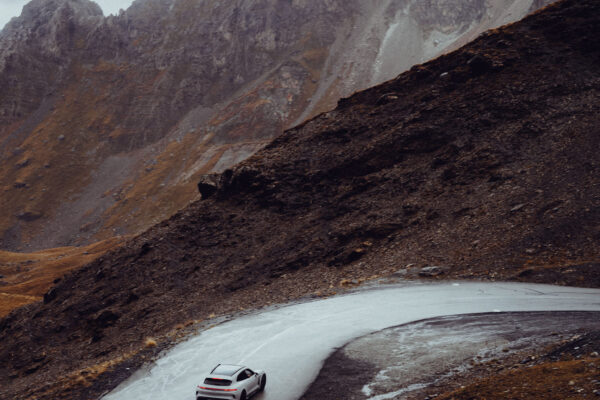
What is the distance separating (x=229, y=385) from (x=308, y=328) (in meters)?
7.98

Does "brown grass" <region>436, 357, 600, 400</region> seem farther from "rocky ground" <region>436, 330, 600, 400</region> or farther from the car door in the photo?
the car door

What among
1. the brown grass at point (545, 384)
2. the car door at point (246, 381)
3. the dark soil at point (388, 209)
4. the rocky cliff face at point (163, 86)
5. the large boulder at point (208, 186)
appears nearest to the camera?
the brown grass at point (545, 384)

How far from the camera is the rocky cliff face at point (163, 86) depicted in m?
113

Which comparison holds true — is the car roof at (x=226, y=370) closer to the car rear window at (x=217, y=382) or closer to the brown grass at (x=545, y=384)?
the car rear window at (x=217, y=382)

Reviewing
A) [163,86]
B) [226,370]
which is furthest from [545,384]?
[163,86]

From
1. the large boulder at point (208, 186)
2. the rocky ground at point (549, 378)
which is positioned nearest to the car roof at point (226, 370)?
the rocky ground at point (549, 378)

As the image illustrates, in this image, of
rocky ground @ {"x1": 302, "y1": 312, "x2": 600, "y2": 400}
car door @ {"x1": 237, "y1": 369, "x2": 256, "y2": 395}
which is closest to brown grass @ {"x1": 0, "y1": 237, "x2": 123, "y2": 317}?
car door @ {"x1": 237, "y1": 369, "x2": 256, "y2": 395}

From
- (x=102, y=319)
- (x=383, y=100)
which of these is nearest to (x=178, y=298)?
(x=102, y=319)

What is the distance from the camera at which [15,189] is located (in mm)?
124812

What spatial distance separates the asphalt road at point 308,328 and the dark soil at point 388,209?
1.96m

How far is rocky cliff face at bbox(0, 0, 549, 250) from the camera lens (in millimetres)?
113125

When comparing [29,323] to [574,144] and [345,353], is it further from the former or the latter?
[574,144]

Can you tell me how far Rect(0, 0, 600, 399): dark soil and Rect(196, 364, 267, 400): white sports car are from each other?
633cm

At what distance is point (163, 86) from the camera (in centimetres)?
15050
